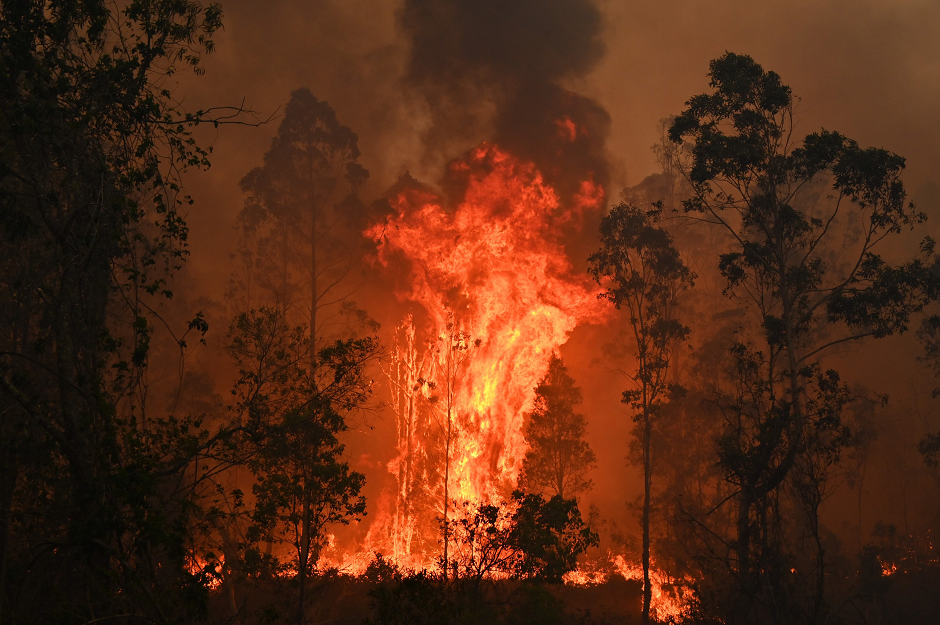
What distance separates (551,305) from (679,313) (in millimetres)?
16713

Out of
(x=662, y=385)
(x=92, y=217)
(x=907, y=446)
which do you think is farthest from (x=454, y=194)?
(x=907, y=446)

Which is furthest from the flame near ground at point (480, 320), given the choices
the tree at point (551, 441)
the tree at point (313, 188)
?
the tree at point (313, 188)

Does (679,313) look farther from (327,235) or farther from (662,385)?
(327,235)

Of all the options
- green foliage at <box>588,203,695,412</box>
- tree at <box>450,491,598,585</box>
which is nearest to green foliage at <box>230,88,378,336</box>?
green foliage at <box>588,203,695,412</box>

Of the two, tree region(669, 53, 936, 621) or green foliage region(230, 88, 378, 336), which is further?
green foliage region(230, 88, 378, 336)

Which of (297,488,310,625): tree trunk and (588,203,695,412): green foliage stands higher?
(588,203,695,412): green foliage

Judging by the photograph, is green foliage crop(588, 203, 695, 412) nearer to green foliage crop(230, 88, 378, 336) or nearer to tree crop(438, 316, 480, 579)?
tree crop(438, 316, 480, 579)

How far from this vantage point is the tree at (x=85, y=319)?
26.1 ft

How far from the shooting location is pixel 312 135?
33750 mm

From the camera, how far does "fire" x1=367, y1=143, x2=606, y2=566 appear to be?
1270 inches

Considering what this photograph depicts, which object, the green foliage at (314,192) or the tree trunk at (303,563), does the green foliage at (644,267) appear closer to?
the green foliage at (314,192)

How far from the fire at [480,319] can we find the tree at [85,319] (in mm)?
22558

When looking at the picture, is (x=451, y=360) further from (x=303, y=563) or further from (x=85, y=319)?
(x=85, y=319)

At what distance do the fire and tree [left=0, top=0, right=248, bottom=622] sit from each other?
74.0 feet
